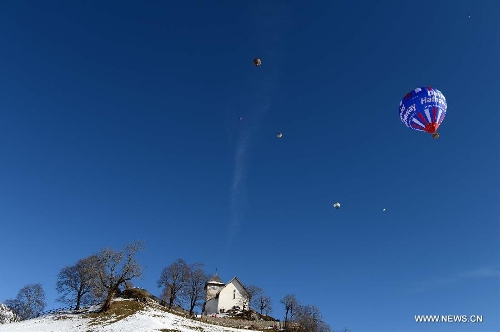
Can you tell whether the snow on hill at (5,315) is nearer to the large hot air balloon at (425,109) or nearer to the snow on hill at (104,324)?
the snow on hill at (104,324)

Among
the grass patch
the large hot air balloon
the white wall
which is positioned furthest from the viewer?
the white wall

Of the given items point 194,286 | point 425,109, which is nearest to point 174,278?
point 194,286

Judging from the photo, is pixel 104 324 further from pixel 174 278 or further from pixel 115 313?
pixel 174 278

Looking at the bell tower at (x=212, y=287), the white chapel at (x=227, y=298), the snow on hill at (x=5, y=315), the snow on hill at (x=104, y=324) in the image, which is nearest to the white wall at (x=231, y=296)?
the white chapel at (x=227, y=298)

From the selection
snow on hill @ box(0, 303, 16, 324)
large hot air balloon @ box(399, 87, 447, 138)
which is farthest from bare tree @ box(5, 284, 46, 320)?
large hot air balloon @ box(399, 87, 447, 138)

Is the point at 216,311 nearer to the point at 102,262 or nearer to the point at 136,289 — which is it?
the point at 136,289

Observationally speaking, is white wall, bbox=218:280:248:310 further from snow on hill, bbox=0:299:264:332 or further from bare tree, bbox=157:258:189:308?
snow on hill, bbox=0:299:264:332

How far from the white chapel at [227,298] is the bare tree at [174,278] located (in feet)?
57.2

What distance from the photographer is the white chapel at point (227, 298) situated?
10525 centimetres

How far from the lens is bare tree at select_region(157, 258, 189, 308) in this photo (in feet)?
291

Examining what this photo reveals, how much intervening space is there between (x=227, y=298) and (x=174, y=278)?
2321 centimetres

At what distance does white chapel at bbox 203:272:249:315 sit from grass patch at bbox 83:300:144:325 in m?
41.7

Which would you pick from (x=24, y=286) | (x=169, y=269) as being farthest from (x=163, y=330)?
(x=24, y=286)

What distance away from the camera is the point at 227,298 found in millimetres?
106688
